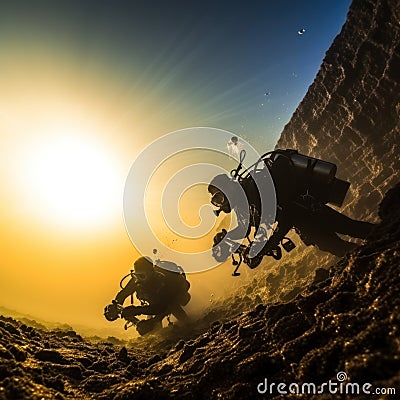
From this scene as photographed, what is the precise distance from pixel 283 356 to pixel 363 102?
45.5ft

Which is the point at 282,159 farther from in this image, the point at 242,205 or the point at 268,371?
the point at 268,371

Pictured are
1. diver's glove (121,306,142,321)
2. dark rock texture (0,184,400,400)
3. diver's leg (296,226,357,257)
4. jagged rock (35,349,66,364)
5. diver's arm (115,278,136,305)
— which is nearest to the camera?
dark rock texture (0,184,400,400)

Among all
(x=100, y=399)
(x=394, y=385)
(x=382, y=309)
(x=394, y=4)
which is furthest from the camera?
(x=394, y=4)

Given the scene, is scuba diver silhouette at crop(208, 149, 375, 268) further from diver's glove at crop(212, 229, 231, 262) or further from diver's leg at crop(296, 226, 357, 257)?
diver's glove at crop(212, 229, 231, 262)

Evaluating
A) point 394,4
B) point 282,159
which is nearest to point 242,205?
point 282,159

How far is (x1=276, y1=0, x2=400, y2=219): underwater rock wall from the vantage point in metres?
12.3

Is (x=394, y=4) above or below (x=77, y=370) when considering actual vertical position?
above

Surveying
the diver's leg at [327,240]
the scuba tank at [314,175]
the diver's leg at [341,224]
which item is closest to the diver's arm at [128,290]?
the diver's leg at [327,240]

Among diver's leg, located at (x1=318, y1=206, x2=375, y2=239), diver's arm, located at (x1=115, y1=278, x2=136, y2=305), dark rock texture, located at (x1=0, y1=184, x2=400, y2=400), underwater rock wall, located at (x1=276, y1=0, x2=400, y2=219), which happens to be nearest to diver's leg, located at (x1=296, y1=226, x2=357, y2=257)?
diver's leg, located at (x1=318, y1=206, x2=375, y2=239)

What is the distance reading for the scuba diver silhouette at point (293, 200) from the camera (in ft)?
29.6

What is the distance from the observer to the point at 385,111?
42.9 ft

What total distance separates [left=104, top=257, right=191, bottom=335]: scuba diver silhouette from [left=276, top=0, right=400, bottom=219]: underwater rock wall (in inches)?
379

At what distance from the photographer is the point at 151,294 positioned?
15.1 metres

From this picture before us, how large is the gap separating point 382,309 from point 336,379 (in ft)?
3.09
